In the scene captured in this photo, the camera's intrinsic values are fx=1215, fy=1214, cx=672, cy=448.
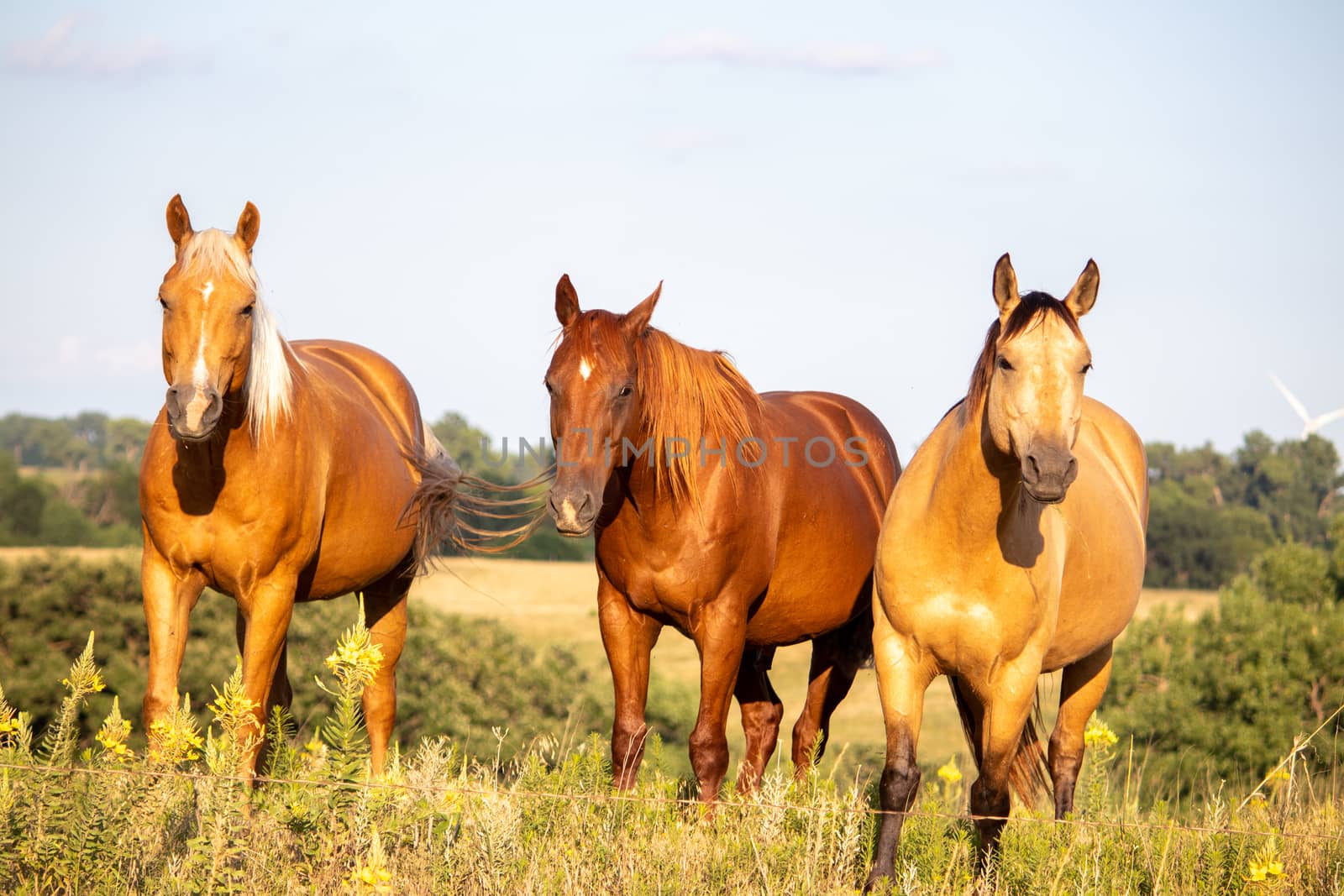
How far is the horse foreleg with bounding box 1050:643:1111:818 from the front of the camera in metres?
6.32

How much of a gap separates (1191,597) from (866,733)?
1958cm

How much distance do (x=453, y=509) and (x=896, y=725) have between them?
307cm

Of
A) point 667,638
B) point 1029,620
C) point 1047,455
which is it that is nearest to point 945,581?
point 1029,620

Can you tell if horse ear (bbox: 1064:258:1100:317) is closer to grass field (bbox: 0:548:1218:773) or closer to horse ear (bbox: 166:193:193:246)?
horse ear (bbox: 166:193:193:246)

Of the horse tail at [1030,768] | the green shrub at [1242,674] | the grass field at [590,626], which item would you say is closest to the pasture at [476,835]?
the horse tail at [1030,768]

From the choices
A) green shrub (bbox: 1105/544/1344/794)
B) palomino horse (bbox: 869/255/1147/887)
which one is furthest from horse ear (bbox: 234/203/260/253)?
green shrub (bbox: 1105/544/1344/794)

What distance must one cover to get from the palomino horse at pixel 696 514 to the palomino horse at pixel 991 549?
2.72 ft

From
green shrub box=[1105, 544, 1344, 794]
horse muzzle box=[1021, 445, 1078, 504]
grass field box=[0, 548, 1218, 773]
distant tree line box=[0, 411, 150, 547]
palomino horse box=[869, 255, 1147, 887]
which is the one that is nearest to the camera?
horse muzzle box=[1021, 445, 1078, 504]

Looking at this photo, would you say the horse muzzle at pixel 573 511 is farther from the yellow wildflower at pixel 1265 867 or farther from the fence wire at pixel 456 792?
the yellow wildflower at pixel 1265 867

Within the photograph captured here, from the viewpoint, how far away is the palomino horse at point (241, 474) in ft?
15.9

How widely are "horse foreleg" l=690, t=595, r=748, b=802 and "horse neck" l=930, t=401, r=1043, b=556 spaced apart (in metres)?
1.20

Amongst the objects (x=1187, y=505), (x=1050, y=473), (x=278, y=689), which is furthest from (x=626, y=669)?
(x=1187, y=505)

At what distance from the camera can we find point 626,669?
555cm

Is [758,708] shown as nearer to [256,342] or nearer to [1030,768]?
[1030,768]
